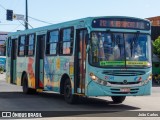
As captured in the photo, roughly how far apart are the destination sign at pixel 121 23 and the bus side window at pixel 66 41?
5.21ft

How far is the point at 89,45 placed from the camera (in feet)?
47.0

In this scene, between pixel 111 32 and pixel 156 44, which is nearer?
pixel 111 32

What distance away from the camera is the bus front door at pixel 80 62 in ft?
48.6

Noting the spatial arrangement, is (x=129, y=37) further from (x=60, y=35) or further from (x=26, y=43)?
(x=26, y=43)

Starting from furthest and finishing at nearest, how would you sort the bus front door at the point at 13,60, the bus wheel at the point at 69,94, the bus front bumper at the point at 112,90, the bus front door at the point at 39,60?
the bus front door at the point at 13,60
the bus front door at the point at 39,60
the bus wheel at the point at 69,94
the bus front bumper at the point at 112,90

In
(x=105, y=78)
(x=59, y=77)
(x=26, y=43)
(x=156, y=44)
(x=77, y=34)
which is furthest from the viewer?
(x=156, y=44)

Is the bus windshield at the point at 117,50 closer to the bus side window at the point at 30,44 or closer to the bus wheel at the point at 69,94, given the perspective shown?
the bus wheel at the point at 69,94

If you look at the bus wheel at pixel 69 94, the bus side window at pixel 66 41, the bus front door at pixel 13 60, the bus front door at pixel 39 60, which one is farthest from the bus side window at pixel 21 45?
the bus wheel at pixel 69 94

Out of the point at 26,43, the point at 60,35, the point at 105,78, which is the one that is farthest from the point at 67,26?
the point at 26,43

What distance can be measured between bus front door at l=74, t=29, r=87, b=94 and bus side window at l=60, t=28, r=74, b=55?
486 mm

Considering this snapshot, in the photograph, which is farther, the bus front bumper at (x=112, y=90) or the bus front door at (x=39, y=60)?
the bus front door at (x=39, y=60)

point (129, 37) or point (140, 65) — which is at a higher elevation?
point (129, 37)

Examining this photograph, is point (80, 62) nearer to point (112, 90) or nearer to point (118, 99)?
point (112, 90)

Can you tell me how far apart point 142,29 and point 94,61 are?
2.16 m
